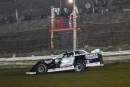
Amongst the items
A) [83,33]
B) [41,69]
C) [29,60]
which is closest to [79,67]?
[41,69]

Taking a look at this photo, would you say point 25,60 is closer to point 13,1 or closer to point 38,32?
point 38,32

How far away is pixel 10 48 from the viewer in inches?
1187

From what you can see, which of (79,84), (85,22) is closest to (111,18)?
(85,22)

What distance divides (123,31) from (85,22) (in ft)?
21.3

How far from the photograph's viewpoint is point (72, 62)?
1485 cm

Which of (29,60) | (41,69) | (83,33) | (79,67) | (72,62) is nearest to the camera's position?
(79,67)

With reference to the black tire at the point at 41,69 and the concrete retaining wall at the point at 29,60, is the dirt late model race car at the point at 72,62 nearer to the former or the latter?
the black tire at the point at 41,69

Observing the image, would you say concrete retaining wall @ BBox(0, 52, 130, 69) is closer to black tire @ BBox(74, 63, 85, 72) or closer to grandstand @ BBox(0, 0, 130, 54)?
black tire @ BBox(74, 63, 85, 72)

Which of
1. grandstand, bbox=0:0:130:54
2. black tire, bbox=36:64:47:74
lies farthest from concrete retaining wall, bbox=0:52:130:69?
grandstand, bbox=0:0:130:54

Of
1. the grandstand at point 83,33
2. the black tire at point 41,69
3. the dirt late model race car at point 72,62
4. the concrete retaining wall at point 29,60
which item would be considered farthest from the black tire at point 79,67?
the grandstand at point 83,33

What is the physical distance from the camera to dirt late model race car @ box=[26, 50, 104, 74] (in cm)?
1440

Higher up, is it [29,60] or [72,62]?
[72,62]

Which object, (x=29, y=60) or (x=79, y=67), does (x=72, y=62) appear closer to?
(x=79, y=67)

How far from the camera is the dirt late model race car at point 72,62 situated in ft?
47.2
